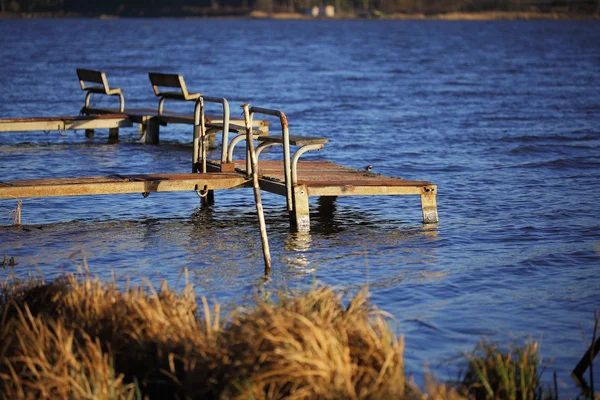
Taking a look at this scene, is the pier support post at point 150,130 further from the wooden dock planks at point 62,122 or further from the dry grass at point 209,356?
the dry grass at point 209,356

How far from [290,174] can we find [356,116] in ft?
52.3

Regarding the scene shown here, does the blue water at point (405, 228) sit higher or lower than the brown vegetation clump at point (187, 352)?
lower

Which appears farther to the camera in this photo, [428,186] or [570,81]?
[570,81]

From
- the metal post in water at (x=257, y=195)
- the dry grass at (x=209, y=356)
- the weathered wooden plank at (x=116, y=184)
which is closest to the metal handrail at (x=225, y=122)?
the weathered wooden plank at (x=116, y=184)

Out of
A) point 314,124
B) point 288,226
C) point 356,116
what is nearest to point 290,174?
point 288,226

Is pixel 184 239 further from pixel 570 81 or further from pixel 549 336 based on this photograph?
pixel 570 81

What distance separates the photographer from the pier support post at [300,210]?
1030 centimetres

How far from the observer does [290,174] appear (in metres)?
10.3

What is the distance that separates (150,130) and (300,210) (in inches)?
388

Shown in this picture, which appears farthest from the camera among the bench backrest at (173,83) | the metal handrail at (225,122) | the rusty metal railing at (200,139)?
the bench backrest at (173,83)

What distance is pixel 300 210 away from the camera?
10.4 meters

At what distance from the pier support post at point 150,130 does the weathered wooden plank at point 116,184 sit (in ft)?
28.5

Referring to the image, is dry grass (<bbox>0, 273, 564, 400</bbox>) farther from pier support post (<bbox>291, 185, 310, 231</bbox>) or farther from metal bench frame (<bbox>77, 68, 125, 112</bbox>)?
metal bench frame (<bbox>77, 68, 125, 112</bbox>)

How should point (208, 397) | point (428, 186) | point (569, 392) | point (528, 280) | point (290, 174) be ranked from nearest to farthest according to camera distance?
point (208, 397) → point (569, 392) → point (528, 280) → point (290, 174) → point (428, 186)
